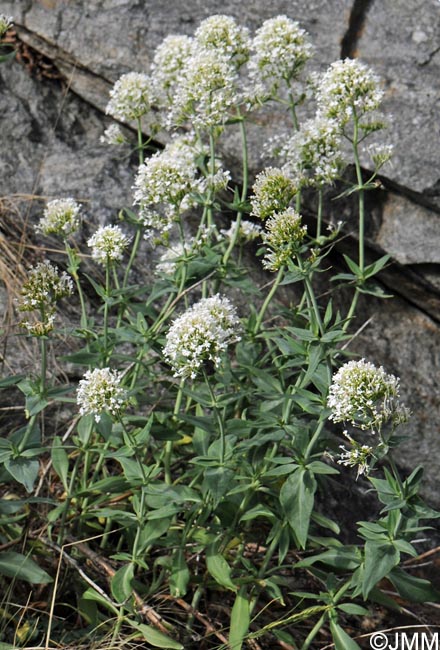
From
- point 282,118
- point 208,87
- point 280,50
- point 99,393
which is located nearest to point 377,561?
point 99,393

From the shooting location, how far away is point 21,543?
433 cm

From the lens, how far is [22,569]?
13.0 feet

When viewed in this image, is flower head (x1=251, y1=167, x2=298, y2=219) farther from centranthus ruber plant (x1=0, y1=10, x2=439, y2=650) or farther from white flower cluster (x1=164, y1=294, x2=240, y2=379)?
white flower cluster (x1=164, y1=294, x2=240, y2=379)

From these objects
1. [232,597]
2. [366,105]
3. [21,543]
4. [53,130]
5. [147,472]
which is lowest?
[232,597]

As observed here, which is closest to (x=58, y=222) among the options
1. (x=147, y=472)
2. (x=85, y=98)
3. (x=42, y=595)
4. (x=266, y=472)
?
(x=147, y=472)

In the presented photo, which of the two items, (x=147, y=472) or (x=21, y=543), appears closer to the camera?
(x=147, y=472)

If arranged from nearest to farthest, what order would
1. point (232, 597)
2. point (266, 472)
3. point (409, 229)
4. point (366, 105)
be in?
point (266, 472) → point (366, 105) → point (232, 597) → point (409, 229)

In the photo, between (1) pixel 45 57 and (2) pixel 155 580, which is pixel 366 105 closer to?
(2) pixel 155 580

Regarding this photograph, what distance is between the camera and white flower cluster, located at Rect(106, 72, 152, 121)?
461 centimetres

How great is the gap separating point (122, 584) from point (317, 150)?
2200 mm

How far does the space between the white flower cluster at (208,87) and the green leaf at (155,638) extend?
7.45ft

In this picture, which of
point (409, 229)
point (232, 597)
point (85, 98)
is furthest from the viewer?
point (85, 98)

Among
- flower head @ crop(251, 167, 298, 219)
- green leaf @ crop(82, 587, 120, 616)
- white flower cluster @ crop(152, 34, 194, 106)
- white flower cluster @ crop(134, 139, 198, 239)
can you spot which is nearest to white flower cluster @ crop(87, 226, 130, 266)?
white flower cluster @ crop(134, 139, 198, 239)

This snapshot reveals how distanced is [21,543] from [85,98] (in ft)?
10.4
